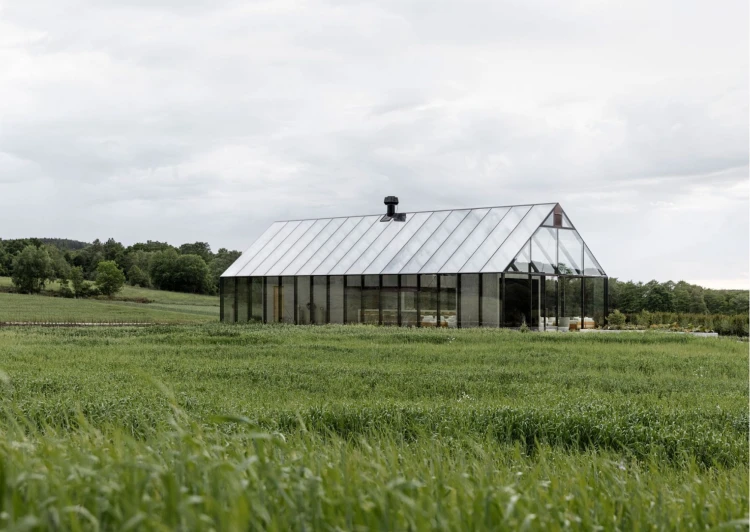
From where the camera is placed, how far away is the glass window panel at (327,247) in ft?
103

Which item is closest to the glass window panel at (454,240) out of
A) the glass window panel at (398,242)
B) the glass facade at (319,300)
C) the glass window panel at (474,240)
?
the glass window panel at (474,240)

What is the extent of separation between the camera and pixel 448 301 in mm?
27484

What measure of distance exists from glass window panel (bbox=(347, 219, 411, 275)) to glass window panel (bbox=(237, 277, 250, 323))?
223 inches

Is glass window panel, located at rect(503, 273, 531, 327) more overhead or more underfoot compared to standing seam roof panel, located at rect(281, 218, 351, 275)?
more underfoot

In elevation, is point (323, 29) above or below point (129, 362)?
above

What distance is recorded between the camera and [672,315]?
30.4m

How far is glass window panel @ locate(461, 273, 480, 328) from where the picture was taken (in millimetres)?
26875

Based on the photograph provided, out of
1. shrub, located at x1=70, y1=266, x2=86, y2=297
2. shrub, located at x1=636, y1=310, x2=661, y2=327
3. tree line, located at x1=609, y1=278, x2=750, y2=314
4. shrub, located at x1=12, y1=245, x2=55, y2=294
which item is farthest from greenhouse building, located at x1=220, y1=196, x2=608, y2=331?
shrub, located at x1=12, y1=245, x2=55, y2=294

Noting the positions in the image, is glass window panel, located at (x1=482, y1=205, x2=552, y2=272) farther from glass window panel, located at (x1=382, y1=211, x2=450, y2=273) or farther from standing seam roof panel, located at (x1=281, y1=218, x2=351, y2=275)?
standing seam roof panel, located at (x1=281, y1=218, x2=351, y2=275)

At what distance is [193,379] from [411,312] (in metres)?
17.2

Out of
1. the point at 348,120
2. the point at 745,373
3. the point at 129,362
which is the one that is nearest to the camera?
the point at 745,373

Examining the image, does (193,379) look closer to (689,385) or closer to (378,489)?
(689,385)

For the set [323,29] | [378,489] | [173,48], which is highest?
[173,48]

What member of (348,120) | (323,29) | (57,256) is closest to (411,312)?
(348,120)
